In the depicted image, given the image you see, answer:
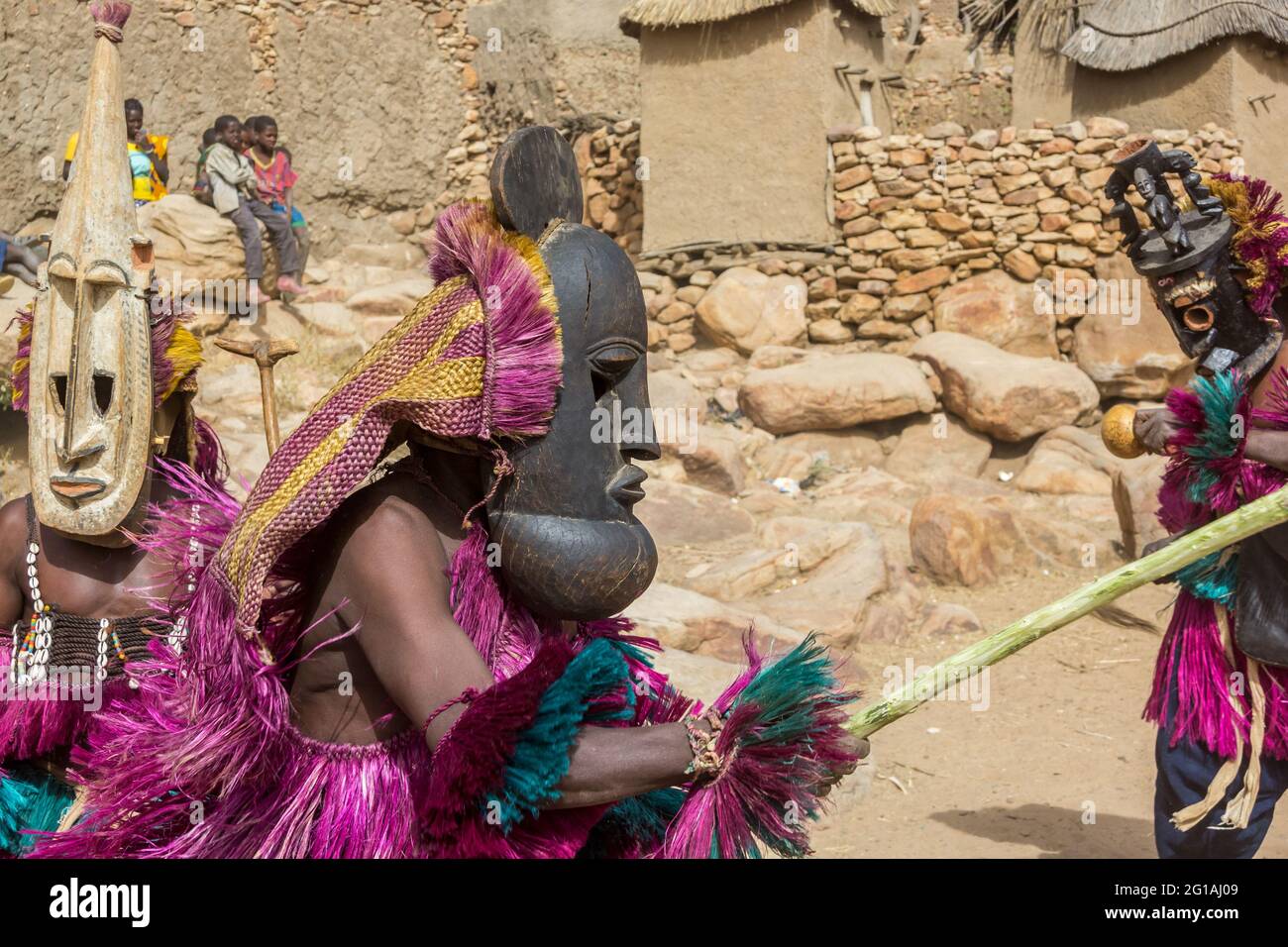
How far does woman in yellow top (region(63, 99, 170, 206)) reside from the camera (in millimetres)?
11211

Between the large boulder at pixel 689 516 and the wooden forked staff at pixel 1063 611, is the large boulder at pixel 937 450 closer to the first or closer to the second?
the large boulder at pixel 689 516

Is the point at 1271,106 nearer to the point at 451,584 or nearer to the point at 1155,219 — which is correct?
the point at 1155,219

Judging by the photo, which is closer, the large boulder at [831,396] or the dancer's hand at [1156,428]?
the dancer's hand at [1156,428]

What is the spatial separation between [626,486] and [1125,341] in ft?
33.9

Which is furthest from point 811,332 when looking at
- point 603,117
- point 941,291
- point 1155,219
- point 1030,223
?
point 1155,219

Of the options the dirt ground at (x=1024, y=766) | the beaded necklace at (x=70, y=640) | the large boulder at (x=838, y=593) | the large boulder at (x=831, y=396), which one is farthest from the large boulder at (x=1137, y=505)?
the beaded necklace at (x=70, y=640)

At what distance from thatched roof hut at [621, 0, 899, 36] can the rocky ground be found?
3022mm

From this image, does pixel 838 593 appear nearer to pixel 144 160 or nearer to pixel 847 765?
pixel 847 765

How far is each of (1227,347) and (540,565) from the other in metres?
2.61

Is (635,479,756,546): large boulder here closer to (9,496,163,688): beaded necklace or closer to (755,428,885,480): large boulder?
(755,428,885,480): large boulder

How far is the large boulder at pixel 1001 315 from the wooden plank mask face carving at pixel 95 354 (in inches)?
398

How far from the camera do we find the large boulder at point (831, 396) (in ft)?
34.2

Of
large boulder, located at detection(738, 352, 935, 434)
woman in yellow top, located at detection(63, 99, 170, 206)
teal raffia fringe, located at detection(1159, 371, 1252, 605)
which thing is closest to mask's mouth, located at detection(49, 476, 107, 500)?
teal raffia fringe, located at detection(1159, 371, 1252, 605)

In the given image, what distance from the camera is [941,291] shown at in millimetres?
12234
